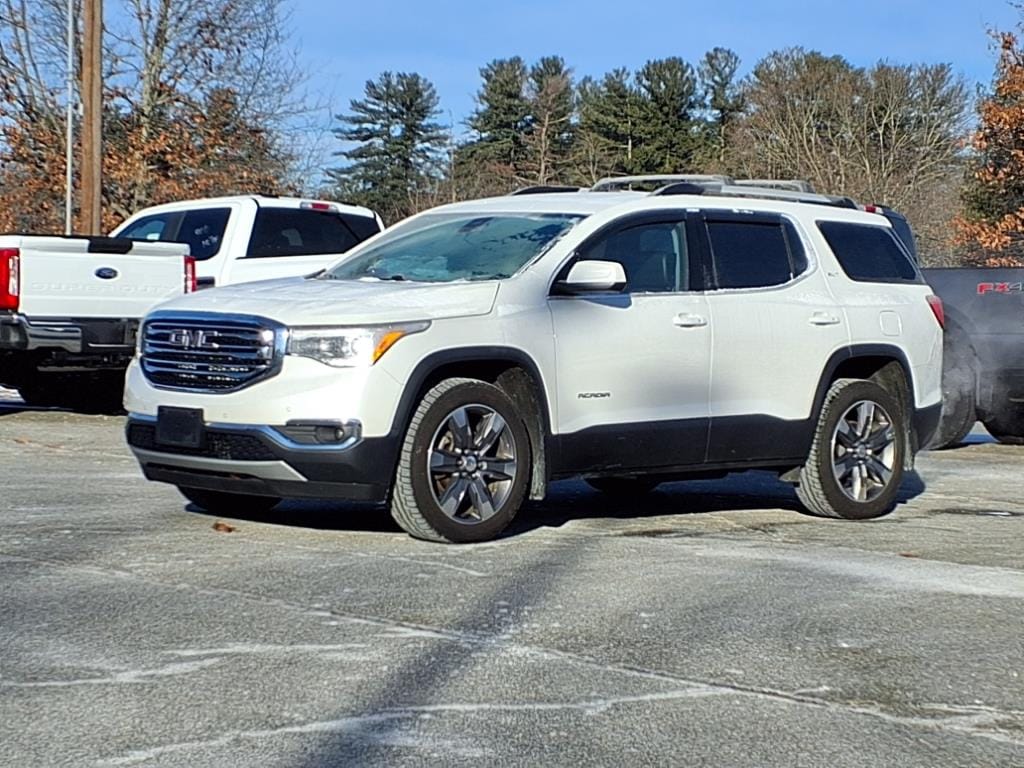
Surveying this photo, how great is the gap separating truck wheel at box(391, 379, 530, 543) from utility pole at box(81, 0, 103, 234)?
1592 cm

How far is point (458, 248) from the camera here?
8031mm

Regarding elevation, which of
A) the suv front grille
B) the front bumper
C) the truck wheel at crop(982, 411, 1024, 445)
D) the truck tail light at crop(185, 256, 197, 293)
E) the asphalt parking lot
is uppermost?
the truck tail light at crop(185, 256, 197, 293)

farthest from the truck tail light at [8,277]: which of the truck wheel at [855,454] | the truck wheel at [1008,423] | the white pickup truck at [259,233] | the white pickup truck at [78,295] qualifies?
the truck wheel at [1008,423]

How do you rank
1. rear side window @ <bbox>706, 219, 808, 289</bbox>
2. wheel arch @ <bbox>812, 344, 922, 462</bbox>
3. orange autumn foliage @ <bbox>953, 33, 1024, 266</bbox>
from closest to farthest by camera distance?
1. rear side window @ <bbox>706, 219, 808, 289</bbox>
2. wheel arch @ <bbox>812, 344, 922, 462</bbox>
3. orange autumn foliage @ <bbox>953, 33, 1024, 266</bbox>

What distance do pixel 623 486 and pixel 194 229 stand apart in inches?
281

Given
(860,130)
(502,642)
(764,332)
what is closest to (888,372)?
(764,332)

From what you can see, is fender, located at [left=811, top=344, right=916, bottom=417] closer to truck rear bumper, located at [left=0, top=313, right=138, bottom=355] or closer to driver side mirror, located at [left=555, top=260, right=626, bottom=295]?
driver side mirror, located at [left=555, top=260, right=626, bottom=295]

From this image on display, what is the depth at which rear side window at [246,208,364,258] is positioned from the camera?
1508cm

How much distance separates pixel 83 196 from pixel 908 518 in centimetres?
1588

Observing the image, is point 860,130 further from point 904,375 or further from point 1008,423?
point 904,375

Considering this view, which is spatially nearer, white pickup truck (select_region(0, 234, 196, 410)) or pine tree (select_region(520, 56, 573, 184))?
white pickup truck (select_region(0, 234, 196, 410))

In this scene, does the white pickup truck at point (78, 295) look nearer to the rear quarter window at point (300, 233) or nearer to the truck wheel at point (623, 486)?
the rear quarter window at point (300, 233)

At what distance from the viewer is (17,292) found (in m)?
12.9

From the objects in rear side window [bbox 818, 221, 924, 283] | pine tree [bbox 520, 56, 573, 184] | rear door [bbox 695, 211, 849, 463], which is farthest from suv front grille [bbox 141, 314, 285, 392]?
pine tree [bbox 520, 56, 573, 184]
